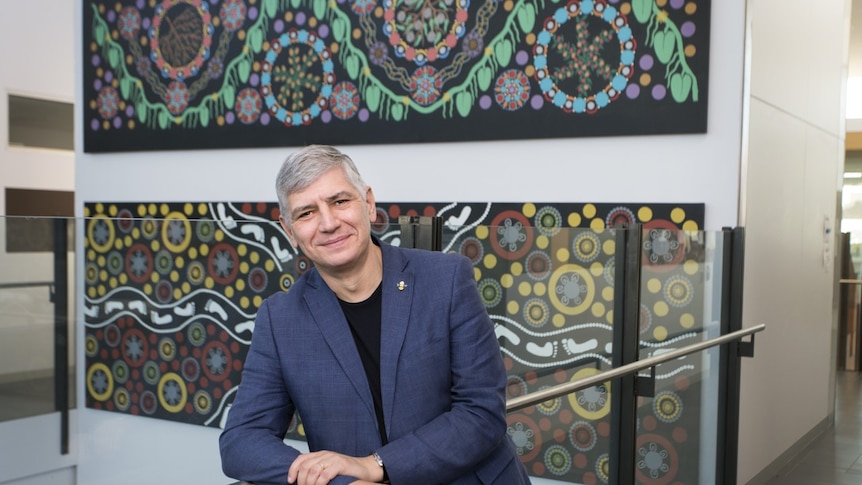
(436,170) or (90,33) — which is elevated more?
(90,33)

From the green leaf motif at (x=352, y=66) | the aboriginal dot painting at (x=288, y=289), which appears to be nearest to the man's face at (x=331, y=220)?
the aboriginal dot painting at (x=288, y=289)

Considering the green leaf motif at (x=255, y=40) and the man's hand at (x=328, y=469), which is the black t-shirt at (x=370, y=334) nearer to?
the man's hand at (x=328, y=469)

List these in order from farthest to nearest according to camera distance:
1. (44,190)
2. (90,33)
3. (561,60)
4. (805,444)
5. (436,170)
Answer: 1. (44,190)
2. (90,33)
3. (805,444)
4. (436,170)
5. (561,60)

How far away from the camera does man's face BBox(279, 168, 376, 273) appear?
5.65ft

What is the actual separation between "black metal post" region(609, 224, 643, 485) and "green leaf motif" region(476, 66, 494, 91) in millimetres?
1946

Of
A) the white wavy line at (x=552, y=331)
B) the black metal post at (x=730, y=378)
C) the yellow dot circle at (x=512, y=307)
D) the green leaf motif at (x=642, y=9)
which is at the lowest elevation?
the black metal post at (x=730, y=378)

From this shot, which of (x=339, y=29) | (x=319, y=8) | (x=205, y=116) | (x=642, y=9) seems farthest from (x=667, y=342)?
(x=205, y=116)

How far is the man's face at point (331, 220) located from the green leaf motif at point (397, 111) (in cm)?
376

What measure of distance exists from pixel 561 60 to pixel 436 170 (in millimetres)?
943

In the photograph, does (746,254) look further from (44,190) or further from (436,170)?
(44,190)

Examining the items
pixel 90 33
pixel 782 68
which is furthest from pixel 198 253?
pixel 90 33

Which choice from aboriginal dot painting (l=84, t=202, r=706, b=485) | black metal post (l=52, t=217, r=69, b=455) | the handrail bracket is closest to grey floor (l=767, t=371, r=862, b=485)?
aboriginal dot painting (l=84, t=202, r=706, b=485)

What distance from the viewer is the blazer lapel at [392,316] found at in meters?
1.75

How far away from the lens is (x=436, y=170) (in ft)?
17.6
